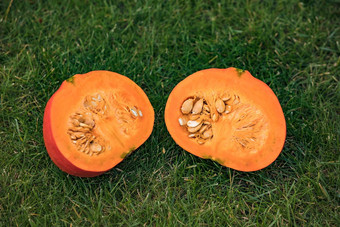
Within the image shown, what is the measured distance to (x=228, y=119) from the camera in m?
2.43

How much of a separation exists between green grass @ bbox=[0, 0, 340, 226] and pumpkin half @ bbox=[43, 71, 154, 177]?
25cm

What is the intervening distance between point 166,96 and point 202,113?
42 cm

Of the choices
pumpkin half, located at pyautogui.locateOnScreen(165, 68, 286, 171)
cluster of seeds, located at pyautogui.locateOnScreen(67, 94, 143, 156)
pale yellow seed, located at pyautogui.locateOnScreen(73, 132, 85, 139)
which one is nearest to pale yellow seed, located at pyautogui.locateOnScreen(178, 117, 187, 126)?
pumpkin half, located at pyautogui.locateOnScreen(165, 68, 286, 171)

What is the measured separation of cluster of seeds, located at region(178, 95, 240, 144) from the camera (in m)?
2.42

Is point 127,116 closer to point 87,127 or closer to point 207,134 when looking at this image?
point 87,127

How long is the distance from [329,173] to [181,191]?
982 mm

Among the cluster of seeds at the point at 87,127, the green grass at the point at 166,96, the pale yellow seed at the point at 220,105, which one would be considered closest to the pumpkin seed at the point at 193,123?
the pale yellow seed at the point at 220,105

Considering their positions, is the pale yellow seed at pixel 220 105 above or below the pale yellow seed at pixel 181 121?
above

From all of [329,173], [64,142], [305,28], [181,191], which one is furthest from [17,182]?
[305,28]

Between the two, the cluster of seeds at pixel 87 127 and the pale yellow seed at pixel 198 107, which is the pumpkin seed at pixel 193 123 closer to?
the pale yellow seed at pixel 198 107

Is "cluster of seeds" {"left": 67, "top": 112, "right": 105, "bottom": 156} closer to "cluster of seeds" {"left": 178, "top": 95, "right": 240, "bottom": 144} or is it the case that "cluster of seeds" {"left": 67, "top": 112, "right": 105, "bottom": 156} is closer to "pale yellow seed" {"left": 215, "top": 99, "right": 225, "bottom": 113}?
"cluster of seeds" {"left": 178, "top": 95, "right": 240, "bottom": 144}

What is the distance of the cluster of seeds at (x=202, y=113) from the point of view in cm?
242

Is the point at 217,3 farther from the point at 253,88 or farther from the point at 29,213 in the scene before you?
the point at 29,213

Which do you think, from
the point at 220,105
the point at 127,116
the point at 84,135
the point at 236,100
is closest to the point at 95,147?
the point at 84,135
